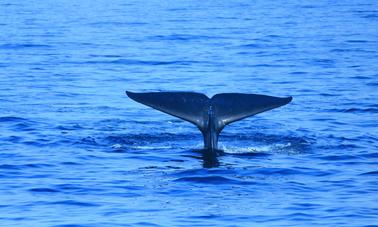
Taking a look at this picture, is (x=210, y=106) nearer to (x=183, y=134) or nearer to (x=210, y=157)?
(x=210, y=157)

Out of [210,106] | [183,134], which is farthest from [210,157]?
[183,134]

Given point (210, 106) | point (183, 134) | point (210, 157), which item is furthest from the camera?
point (183, 134)

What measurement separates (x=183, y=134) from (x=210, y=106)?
2.28m

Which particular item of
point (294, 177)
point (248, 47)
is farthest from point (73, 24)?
point (294, 177)

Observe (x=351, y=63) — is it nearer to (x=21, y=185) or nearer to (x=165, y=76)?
(x=165, y=76)

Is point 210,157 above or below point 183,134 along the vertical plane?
below

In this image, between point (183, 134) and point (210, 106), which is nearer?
point (210, 106)

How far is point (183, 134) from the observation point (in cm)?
1797

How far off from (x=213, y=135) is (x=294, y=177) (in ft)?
5.28

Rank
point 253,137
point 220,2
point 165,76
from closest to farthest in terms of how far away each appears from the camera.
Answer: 1. point 253,137
2. point 165,76
3. point 220,2

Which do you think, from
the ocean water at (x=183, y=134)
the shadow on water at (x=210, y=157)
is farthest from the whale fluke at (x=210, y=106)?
the ocean water at (x=183, y=134)

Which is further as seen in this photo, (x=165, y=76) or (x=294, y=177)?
(x=165, y=76)

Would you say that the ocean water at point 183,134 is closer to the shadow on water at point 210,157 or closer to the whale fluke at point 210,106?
the shadow on water at point 210,157

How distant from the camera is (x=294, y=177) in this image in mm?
14859
